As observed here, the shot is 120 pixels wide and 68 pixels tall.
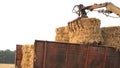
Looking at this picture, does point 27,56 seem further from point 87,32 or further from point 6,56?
point 6,56

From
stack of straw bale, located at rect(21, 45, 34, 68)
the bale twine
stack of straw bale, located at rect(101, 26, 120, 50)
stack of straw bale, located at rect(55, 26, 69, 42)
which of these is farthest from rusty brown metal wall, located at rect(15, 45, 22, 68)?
stack of straw bale, located at rect(101, 26, 120, 50)

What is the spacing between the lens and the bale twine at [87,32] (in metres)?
13.3

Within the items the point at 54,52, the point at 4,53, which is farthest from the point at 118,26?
the point at 4,53

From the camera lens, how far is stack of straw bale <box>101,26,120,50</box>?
13.9m

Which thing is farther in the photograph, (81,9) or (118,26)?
(81,9)

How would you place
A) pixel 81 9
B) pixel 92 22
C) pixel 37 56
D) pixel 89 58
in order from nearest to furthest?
pixel 37 56, pixel 89 58, pixel 92 22, pixel 81 9

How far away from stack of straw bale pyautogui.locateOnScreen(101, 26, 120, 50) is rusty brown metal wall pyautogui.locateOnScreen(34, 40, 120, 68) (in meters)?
1.07

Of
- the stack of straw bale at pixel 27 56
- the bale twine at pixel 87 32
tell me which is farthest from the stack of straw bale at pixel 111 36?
the stack of straw bale at pixel 27 56

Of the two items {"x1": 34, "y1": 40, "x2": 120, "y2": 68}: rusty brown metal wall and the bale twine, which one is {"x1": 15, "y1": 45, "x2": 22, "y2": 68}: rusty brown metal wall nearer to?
the bale twine

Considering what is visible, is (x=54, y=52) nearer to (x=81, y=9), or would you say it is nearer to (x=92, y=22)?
(x=92, y=22)

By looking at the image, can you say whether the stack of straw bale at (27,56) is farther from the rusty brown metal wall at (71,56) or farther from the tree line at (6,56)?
the tree line at (6,56)

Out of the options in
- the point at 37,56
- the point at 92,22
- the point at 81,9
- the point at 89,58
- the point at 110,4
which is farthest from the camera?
the point at 81,9

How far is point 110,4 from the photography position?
15.3m

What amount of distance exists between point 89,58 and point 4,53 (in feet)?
208
